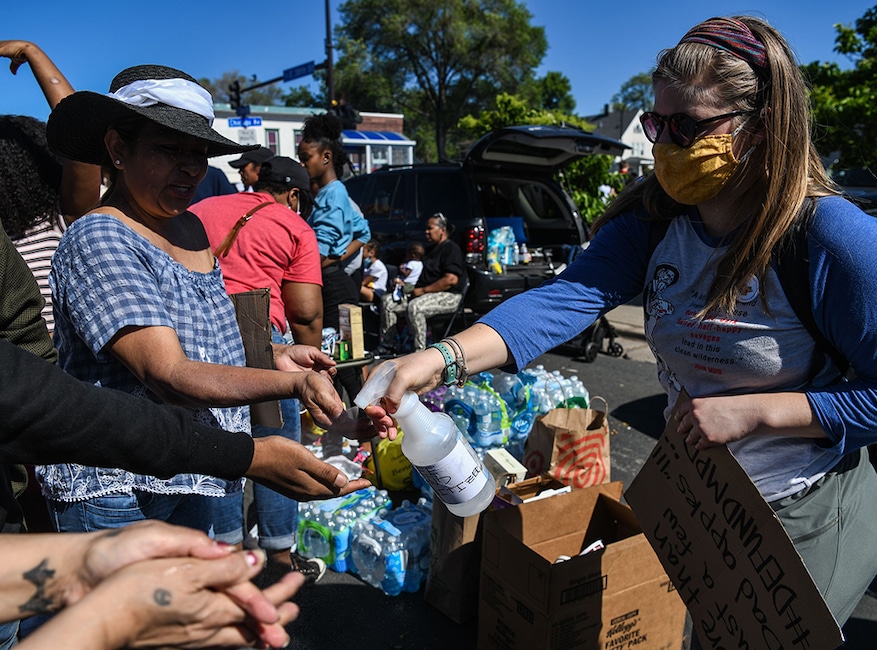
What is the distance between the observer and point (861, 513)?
1610mm

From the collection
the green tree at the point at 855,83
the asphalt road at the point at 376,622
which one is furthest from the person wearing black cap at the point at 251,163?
the green tree at the point at 855,83

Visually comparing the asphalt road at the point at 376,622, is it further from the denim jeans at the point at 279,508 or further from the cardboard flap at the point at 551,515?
the cardboard flap at the point at 551,515

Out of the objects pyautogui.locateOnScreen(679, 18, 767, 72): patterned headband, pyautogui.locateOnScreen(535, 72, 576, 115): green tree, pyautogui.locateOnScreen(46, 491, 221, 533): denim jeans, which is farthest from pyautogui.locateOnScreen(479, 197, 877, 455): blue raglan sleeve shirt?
pyautogui.locateOnScreen(535, 72, 576, 115): green tree

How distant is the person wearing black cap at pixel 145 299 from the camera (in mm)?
1585

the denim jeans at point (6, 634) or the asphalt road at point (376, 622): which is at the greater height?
the denim jeans at point (6, 634)

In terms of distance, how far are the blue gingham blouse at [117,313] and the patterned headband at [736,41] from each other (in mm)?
1508

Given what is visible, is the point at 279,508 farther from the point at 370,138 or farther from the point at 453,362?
the point at 370,138

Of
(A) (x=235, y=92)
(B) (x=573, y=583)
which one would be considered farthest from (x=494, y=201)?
(A) (x=235, y=92)

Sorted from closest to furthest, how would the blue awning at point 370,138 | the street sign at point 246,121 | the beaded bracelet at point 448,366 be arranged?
the beaded bracelet at point 448,366 → the street sign at point 246,121 → the blue awning at point 370,138

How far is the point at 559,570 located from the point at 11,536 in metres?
1.71

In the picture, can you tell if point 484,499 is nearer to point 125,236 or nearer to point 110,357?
point 110,357

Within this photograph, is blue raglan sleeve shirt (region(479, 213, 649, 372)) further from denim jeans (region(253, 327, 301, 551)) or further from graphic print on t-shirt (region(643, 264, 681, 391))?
denim jeans (region(253, 327, 301, 551))

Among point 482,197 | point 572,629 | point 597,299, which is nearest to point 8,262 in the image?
point 597,299

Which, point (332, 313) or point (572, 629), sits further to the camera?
point (332, 313)
